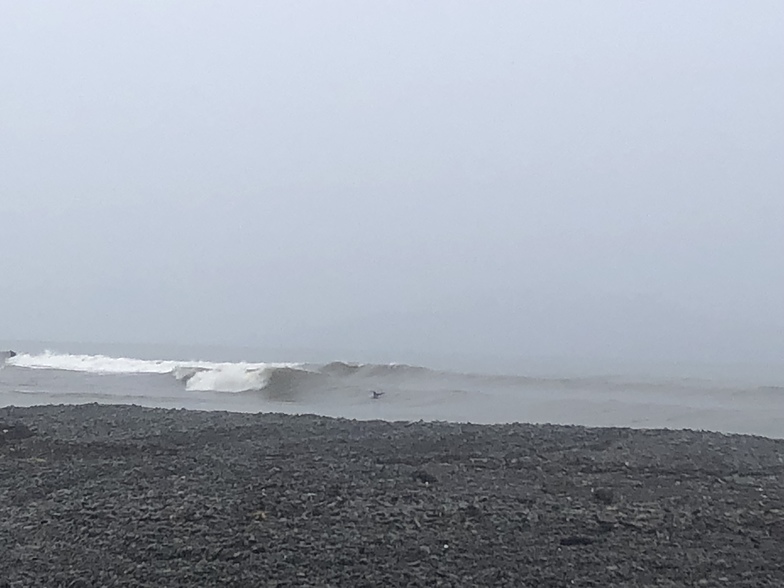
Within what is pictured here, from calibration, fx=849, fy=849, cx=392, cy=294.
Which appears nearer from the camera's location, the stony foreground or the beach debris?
the stony foreground

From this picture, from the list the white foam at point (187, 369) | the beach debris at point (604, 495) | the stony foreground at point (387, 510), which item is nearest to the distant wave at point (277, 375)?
the white foam at point (187, 369)

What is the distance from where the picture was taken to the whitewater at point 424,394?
16719 mm

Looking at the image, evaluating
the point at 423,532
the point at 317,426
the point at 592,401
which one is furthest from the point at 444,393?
the point at 423,532

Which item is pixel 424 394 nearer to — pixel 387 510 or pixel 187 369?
pixel 187 369

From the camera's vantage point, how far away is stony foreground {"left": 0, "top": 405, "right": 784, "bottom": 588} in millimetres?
5266

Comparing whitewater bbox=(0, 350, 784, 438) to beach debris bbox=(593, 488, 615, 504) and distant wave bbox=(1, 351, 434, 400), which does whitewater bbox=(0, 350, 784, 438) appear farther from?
beach debris bbox=(593, 488, 615, 504)

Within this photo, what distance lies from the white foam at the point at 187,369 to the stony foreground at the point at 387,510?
1425cm

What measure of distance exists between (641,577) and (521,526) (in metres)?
1.20

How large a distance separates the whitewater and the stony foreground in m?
5.90

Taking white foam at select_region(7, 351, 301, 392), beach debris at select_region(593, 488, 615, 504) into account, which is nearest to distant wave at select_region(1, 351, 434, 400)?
white foam at select_region(7, 351, 301, 392)

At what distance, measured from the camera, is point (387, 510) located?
21.7 ft

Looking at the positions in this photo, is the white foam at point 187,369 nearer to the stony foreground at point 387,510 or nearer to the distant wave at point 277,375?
the distant wave at point 277,375

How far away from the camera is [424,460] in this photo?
910 cm

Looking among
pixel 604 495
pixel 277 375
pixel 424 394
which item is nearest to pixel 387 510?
pixel 604 495
